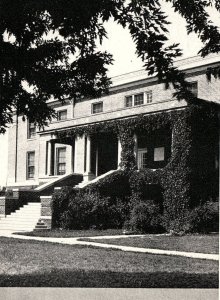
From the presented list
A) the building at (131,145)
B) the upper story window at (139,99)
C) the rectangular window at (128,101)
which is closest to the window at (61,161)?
the building at (131,145)

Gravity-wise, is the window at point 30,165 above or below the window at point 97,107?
below

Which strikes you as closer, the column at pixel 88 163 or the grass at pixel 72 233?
the grass at pixel 72 233

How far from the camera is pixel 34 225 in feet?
67.8

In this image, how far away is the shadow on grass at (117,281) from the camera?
688 cm

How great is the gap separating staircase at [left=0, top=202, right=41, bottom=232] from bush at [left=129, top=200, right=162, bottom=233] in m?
4.53

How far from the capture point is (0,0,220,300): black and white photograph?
2.64 metres

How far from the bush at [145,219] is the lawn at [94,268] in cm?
583

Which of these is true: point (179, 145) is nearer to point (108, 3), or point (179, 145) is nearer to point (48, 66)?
point (48, 66)

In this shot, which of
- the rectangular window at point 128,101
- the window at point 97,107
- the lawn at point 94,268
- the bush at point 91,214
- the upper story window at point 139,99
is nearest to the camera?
the lawn at point 94,268

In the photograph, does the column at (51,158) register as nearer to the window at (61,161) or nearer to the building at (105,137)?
the building at (105,137)

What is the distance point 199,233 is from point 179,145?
387 cm

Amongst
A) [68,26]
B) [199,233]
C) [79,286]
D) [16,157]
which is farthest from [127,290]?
[16,157]

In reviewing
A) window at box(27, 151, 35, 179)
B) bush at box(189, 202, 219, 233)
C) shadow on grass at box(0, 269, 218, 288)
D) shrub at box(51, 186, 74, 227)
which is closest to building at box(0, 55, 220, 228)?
window at box(27, 151, 35, 179)

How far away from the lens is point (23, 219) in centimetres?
2178
